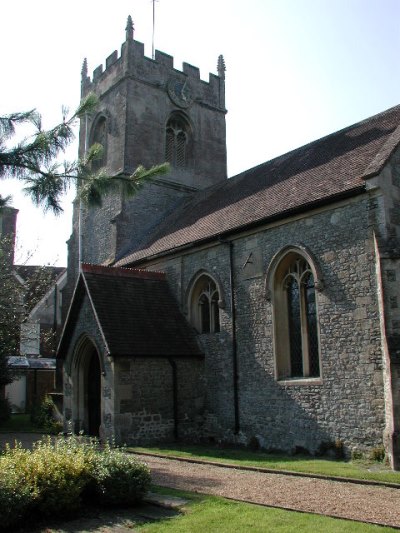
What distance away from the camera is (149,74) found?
26.9 metres

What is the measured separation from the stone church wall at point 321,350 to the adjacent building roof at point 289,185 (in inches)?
20.8

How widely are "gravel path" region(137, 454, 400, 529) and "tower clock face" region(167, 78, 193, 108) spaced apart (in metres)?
20.3

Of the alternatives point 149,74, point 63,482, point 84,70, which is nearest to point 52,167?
point 63,482

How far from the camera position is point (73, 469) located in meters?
8.05

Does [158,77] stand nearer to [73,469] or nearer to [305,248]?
[305,248]

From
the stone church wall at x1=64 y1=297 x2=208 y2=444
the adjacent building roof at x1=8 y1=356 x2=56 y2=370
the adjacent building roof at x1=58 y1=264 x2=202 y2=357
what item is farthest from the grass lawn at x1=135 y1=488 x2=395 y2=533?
the adjacent building roof at x1=8 y1=356 x2=56 y2=370

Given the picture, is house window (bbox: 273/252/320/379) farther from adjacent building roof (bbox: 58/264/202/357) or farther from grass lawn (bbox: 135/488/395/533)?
grass lawn (bbox: 135/488/395/533)

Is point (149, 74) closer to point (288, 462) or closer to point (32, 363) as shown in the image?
point (32, 363)

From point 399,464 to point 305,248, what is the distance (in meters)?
5.49

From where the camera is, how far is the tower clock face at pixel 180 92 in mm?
27453

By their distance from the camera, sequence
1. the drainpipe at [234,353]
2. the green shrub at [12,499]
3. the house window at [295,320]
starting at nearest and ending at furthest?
1. the green shrub at [12,499]
2. the house window at [295,320]
3. the drainpipe at [234,353]

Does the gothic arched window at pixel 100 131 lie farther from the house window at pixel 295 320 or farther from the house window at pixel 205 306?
the house window at pixel 295 320

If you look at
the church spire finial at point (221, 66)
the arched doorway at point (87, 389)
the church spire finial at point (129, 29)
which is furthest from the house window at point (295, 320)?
the church spire finial at point (221, 66)

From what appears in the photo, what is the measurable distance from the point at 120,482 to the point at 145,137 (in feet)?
66.7
